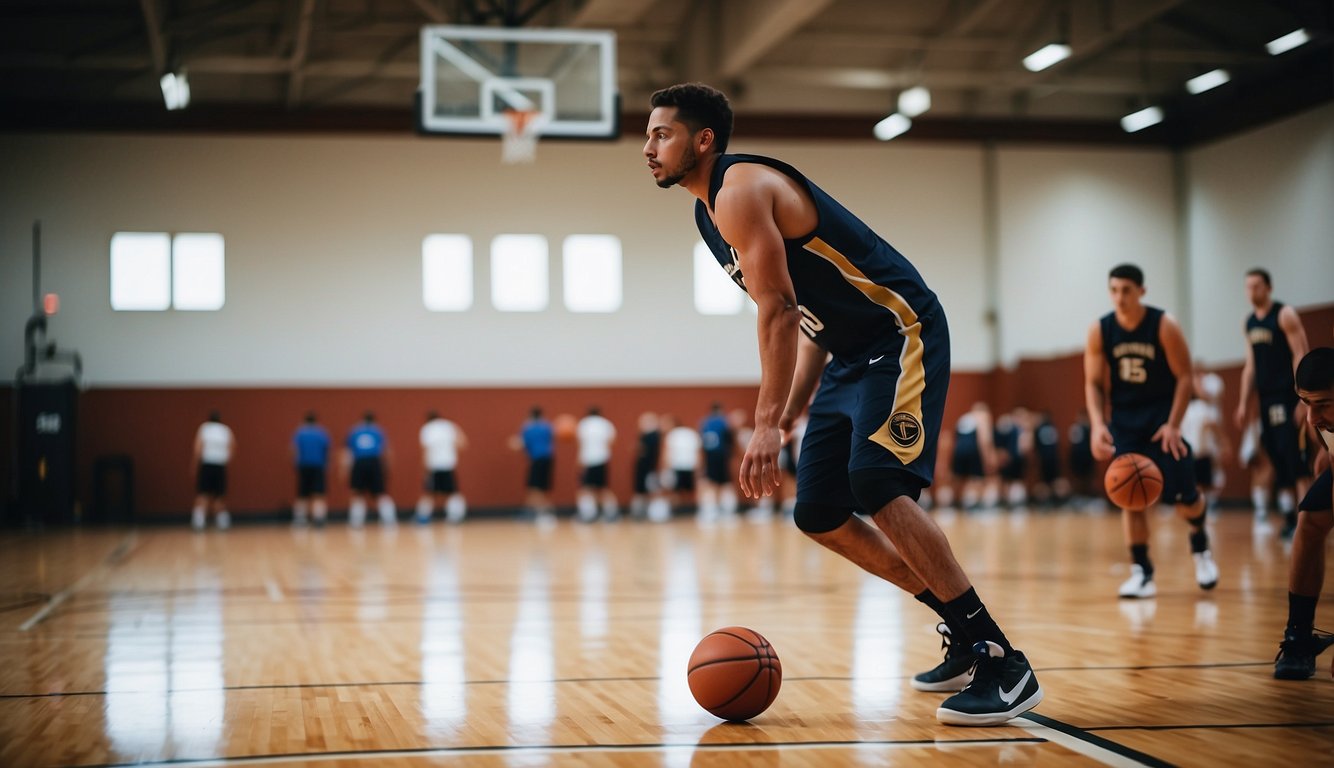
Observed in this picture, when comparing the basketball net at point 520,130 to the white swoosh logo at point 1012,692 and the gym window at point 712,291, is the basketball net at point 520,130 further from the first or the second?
the white swoosh logo at point 1012,692

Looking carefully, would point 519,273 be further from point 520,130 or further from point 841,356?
point 841,356

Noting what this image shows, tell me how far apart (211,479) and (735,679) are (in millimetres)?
16003

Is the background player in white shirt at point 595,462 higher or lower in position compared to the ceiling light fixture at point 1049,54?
lower

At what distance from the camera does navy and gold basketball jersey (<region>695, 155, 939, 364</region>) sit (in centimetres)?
376

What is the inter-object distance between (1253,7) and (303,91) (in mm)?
15345

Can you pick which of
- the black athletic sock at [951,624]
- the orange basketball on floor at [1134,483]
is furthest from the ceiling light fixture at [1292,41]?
the black athletic sock at [951,624]

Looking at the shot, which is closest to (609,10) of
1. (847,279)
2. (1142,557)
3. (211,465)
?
(211,465)

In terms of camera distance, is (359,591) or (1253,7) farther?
(1253,7)

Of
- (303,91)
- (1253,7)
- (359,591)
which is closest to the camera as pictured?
(359,591)

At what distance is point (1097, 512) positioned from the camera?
19203 millimetres

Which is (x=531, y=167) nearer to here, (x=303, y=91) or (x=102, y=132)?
(x=303, y=91)

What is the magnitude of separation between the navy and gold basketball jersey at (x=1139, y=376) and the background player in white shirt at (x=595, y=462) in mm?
12306

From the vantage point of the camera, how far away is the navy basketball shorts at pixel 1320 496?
4.20 meters

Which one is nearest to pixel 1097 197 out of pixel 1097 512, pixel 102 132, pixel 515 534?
pixel 1097 512
